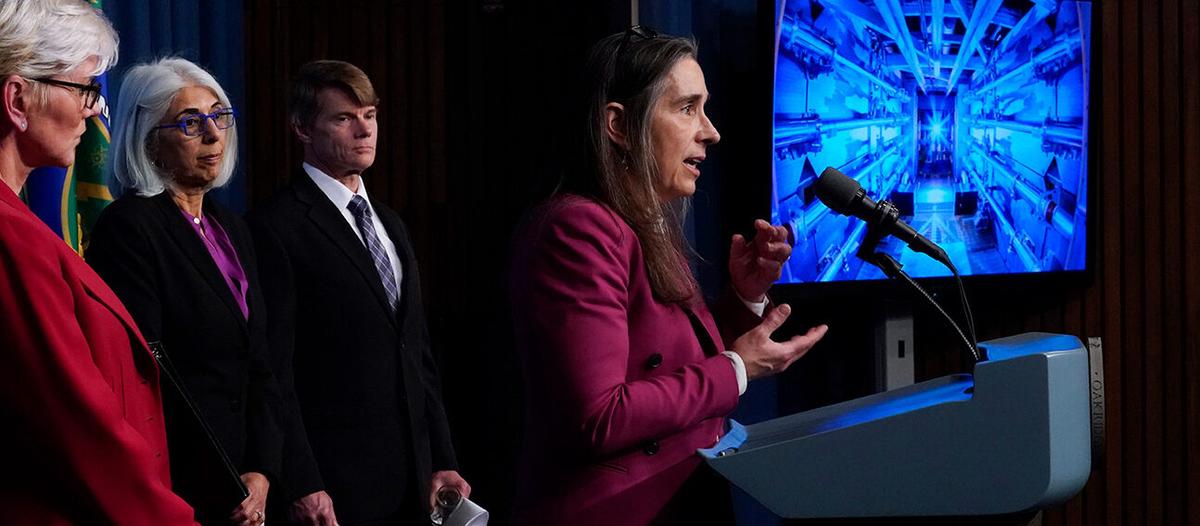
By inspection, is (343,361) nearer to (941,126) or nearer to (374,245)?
(374,245)

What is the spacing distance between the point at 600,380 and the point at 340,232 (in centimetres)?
116

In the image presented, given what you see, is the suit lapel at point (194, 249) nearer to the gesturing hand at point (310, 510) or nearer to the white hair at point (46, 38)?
the gesturing hand at point (310, 510)

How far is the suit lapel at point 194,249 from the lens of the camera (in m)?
1.99

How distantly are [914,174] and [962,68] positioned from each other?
1.00 feet

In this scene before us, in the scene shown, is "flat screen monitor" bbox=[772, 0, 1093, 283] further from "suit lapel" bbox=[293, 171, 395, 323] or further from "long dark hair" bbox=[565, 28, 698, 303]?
"long dark hair" bbox=[565, 28, 698, 303]

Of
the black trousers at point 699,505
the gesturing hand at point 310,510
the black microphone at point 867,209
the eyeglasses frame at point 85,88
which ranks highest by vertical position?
the eyeglasses frame at point 85,88

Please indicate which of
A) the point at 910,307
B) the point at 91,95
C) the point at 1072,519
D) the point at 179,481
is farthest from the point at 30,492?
the point at 1072,519

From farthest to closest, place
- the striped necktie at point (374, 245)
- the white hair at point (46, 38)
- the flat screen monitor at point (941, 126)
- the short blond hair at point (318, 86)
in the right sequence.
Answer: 1. the flat screen monitor at point (941, 126)
2. the short blond hair at point (318, 86)
3. the striped necktie at point (374, 245)
4. the white hair at point (46, 38)

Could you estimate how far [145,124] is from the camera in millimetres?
2080

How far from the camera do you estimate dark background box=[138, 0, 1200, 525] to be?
3.22 meters

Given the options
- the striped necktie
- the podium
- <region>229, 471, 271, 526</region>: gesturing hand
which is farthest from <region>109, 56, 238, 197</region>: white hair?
the podium

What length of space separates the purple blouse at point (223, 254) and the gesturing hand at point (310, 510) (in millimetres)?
361

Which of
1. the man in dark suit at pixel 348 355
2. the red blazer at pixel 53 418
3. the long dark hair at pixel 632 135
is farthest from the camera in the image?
the man in dark suit at pixel 348 355

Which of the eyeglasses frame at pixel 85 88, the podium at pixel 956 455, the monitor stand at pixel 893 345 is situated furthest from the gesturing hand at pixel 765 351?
the monitor stand at pixel 893 345
